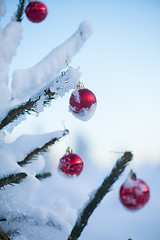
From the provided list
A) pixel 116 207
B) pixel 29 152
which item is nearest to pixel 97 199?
pixel 29 152

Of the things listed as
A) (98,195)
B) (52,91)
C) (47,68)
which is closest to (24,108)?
(52,91)

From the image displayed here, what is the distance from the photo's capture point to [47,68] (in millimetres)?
1511

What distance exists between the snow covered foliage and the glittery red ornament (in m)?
0.21

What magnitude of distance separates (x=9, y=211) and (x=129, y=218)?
5.71m

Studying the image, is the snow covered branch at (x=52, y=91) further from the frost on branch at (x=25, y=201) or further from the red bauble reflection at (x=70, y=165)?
the red bauble reflection at (x=70, y=165)

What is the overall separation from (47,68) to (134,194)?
46.7 inches

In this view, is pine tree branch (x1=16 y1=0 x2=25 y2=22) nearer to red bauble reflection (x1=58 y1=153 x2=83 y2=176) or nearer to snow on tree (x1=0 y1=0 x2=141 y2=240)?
snow on tree (x1=0 y1=0 x2=141 y2=240)

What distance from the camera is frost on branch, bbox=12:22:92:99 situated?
1.46 meters

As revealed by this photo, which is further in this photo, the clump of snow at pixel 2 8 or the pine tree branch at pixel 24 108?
the clump of snow at pixel 2 8

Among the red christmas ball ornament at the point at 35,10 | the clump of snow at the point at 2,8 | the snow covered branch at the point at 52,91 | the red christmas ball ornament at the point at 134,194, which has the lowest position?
the red christmas ball ornament at the point at 134,194

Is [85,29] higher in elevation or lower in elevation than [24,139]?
higher

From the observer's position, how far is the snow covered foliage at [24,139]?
4.07ft

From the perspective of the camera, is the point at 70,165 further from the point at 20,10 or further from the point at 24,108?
the point at 20,10

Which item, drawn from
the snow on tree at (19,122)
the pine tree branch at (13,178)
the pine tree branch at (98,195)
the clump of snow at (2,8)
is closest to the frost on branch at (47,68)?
the snow on tree at (19,122)
